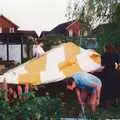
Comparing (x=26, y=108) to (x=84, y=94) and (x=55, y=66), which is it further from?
(x=55, y=66)

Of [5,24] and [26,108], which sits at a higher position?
[26,108]

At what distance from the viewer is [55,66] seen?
34.8ft

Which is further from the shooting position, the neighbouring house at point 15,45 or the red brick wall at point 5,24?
the red brick wall at point 5,24

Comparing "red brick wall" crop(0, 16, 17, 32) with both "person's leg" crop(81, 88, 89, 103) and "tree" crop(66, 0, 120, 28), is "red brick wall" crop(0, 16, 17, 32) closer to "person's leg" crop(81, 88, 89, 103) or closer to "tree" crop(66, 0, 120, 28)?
"tree" crop(66, 0, 120, 28)

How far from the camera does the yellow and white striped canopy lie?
9.93 metres

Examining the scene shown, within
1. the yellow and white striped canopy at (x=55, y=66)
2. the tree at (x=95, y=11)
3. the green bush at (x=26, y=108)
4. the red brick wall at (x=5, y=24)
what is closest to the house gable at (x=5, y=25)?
the red brick wall at (x=5, y=24)

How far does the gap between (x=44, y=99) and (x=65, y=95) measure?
1.65 metres

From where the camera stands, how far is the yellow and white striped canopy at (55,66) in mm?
9932

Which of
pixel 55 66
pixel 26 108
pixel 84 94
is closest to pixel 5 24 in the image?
pixel 55 66

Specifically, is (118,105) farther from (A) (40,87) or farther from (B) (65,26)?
(B) (65,26)

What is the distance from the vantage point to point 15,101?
7.10 m

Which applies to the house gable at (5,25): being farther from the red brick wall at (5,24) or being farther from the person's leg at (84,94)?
the person's leg at (84,94)

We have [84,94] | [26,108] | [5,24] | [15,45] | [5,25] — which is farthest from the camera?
[5,24]

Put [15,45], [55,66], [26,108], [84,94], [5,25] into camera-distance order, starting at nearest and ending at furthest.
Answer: [26,108] < [84,94] < [55,66] < [15,45] < [5,25]
